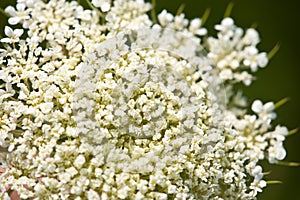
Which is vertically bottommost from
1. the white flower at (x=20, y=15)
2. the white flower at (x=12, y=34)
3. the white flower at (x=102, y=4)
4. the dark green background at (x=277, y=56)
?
the white flower at (x=12, y=34)

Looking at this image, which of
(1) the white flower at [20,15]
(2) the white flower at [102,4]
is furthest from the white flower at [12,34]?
(2) the white flower at [102,4]

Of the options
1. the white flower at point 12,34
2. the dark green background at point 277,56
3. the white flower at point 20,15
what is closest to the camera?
the white flower at point 12,34

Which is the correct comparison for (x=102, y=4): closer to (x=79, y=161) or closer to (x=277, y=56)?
(x=79, y=161)

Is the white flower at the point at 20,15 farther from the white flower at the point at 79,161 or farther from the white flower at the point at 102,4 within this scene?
the white flower at the point at 79,161

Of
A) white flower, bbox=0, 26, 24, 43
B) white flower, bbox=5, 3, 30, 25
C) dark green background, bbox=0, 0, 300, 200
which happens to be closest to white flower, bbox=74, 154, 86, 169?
white flower, bbox=0, 26, 24, 43

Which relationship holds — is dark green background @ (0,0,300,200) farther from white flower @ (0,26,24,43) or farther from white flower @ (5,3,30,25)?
white flower @ (0,26,24,43)

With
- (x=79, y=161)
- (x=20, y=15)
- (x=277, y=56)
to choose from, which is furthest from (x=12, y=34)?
(x=277, y=56)

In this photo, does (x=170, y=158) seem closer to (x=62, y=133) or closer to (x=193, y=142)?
(x=193, y=142)

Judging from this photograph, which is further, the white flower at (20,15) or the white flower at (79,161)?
the white flower at (20,15)
